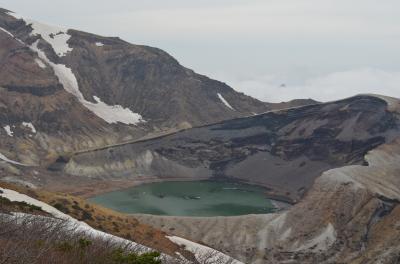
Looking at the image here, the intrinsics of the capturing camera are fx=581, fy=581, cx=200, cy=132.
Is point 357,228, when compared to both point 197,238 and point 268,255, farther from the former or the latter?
point 197,238

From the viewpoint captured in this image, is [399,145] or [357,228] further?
[399,145]

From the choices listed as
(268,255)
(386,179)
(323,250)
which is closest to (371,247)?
(323,250)

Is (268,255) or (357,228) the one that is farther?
(357,228)

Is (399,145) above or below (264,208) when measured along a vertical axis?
above

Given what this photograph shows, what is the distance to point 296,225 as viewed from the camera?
422 ft

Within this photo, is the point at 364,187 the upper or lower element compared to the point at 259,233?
upper

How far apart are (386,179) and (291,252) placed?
46.9 metres

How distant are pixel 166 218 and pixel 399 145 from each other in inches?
3642

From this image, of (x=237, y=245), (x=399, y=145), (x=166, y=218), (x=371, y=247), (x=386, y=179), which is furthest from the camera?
(x=399, y=145)

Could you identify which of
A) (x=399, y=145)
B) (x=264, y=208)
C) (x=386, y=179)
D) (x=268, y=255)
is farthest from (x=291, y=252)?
(x=399, y=145)

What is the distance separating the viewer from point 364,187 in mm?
139125

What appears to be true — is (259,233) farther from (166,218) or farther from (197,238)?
(166,218)

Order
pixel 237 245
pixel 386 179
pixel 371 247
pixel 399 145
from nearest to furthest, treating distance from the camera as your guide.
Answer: pixel 371 247, pixel 237 245, pixel 386 179, pixel 399 145

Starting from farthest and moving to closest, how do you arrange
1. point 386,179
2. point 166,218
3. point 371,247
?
1. point 386,179
2. point 166,218
3. point 371,247
